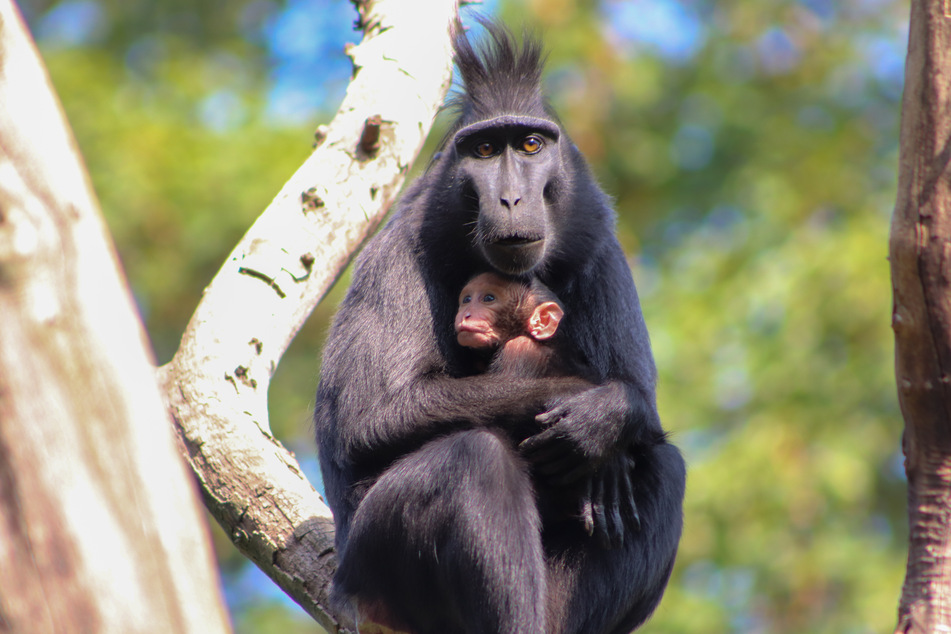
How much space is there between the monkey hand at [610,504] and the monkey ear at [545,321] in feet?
2.16

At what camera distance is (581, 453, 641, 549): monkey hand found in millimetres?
3984

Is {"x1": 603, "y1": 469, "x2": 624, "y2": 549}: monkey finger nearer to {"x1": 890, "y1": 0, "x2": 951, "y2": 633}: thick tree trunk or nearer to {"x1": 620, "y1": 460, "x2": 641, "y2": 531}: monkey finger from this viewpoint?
{"x1": 620, "y1": 460, "x2": 641, "y2": 531}: monkey finger

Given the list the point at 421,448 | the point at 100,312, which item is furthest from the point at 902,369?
the point at 100,312

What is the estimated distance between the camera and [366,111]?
18.1 ft

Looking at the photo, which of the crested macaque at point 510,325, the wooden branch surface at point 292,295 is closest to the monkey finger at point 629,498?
the crested macaque at point 510,325

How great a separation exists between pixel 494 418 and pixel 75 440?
2.19m

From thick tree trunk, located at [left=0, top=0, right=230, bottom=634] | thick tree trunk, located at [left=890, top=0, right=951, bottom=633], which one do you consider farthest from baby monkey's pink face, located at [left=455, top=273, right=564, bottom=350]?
thick tree trunk, located at [left=0, top=0, right=230, bottom=634]

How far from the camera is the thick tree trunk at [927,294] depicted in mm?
3018

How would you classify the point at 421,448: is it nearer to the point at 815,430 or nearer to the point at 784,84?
the point at 815,430

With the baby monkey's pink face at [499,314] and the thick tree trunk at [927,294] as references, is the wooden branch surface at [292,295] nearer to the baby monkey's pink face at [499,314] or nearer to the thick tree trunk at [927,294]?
the baby monkey's pink face at [499,314]

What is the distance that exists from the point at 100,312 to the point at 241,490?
2.66 metres

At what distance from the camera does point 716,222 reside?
45.8ft

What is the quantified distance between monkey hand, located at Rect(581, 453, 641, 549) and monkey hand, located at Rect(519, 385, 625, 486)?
0.08 m

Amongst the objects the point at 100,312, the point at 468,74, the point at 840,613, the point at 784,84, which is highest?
the point at 784,84
